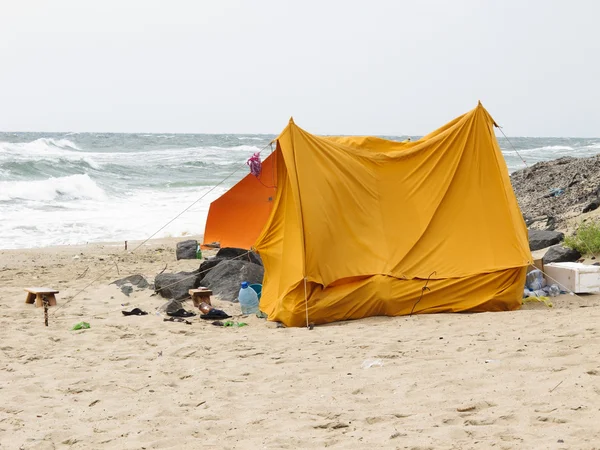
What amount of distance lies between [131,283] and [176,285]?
846 millimetres

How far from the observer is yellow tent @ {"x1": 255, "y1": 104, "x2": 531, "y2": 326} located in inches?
Result: 267

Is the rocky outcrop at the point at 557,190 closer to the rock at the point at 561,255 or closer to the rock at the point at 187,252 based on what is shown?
the rock at the point at 561,255

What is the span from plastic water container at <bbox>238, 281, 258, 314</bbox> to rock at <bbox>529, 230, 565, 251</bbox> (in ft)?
13.8

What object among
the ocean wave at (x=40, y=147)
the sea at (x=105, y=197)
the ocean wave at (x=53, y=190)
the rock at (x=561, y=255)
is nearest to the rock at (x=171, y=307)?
the sea at (x=105, y=197)

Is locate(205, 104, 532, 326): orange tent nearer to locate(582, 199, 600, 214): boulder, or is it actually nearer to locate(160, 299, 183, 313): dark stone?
Answer: locate(160, 299, 183, 313): dark stone

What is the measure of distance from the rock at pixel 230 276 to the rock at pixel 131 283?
83cm

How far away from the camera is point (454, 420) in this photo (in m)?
3.73

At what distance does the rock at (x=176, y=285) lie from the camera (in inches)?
316

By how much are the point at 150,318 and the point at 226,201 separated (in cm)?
377

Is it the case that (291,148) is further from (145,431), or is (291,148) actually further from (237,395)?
(145,431)

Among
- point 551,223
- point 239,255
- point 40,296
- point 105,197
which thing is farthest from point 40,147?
point 40,296

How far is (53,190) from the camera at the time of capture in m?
21.4

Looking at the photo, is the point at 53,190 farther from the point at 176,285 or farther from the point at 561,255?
the point at 561,255

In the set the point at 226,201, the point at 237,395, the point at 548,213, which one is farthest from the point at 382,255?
the point at 548,213
